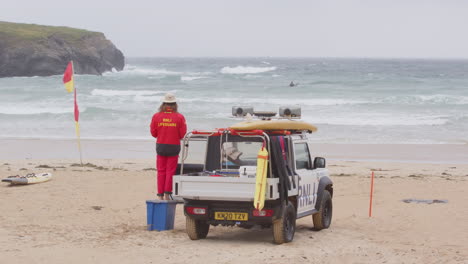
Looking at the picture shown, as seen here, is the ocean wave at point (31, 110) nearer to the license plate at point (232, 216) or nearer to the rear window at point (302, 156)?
the rear window at point (302, 156)

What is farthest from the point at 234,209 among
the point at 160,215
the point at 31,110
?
the point at 31,110

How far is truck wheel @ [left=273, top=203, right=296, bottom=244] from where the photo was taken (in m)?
9.69

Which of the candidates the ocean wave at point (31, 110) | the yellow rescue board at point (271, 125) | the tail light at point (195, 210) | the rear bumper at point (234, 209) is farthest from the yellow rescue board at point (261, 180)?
the ocean wave at point (31, 110)

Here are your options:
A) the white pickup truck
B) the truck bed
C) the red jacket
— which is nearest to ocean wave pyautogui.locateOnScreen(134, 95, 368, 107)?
the red jacket

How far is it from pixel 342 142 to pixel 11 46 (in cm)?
7185

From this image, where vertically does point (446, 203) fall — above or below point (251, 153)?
below

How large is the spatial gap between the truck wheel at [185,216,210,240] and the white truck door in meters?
1.28

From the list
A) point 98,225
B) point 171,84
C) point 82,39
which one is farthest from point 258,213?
point 82,39

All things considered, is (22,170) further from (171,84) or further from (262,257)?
(171,84)

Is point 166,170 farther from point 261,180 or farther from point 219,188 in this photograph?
point 261,180

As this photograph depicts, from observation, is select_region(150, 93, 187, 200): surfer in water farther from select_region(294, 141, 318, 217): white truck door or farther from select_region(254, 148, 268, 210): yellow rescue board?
select_region(254, 148, 268, 210): yellow rescue board

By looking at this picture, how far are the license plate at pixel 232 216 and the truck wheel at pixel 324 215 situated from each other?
6.18 ft

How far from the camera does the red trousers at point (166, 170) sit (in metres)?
11.0

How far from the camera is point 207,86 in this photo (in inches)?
2559
